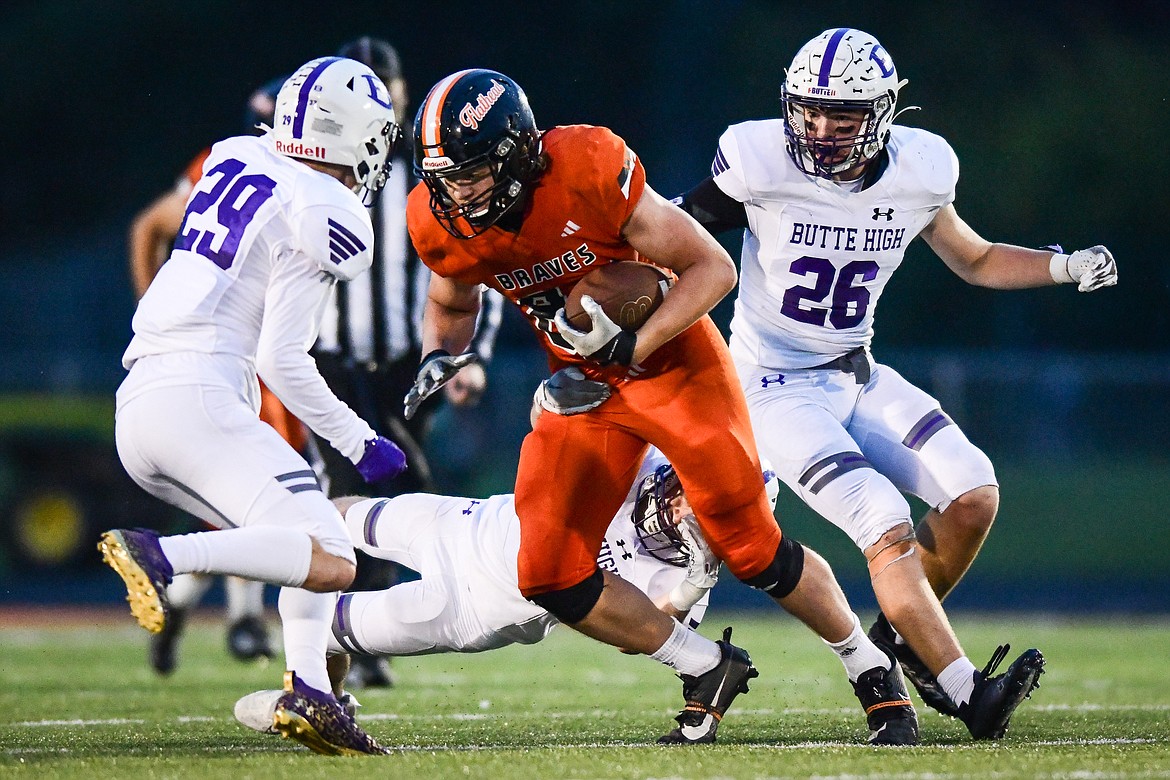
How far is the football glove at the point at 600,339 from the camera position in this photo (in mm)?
3490

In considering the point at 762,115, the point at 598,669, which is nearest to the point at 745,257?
the point at 598,669

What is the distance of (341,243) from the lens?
3580mm

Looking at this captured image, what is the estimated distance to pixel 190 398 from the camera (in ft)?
11.5

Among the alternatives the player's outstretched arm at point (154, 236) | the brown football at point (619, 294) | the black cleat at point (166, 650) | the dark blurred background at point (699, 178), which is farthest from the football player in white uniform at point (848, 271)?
the dark blurred background at point (699, 178)

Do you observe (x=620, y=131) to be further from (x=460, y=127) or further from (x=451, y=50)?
(x=460, y=127)

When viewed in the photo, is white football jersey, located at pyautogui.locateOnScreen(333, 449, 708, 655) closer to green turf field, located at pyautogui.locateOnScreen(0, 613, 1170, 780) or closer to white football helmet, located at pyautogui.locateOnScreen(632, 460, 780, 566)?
white football helmet, located at pyautogui.locateOnScreen(632, 460, 780, 566)

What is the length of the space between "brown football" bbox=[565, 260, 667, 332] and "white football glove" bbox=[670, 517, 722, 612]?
531 millimetres

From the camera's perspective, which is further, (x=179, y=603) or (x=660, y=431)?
(x=179, y=603)

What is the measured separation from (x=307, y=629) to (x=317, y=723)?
0.27 meters

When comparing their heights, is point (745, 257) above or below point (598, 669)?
above

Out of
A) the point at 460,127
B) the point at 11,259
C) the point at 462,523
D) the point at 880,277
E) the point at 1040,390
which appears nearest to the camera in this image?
the point at 460,127

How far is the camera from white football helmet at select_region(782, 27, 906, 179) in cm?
411

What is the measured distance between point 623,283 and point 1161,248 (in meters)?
12.0

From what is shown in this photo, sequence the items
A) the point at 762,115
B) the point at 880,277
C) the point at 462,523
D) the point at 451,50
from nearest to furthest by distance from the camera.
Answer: the point at 462,523, the point at 880,277, the point at 762,115, the point at 451,50
